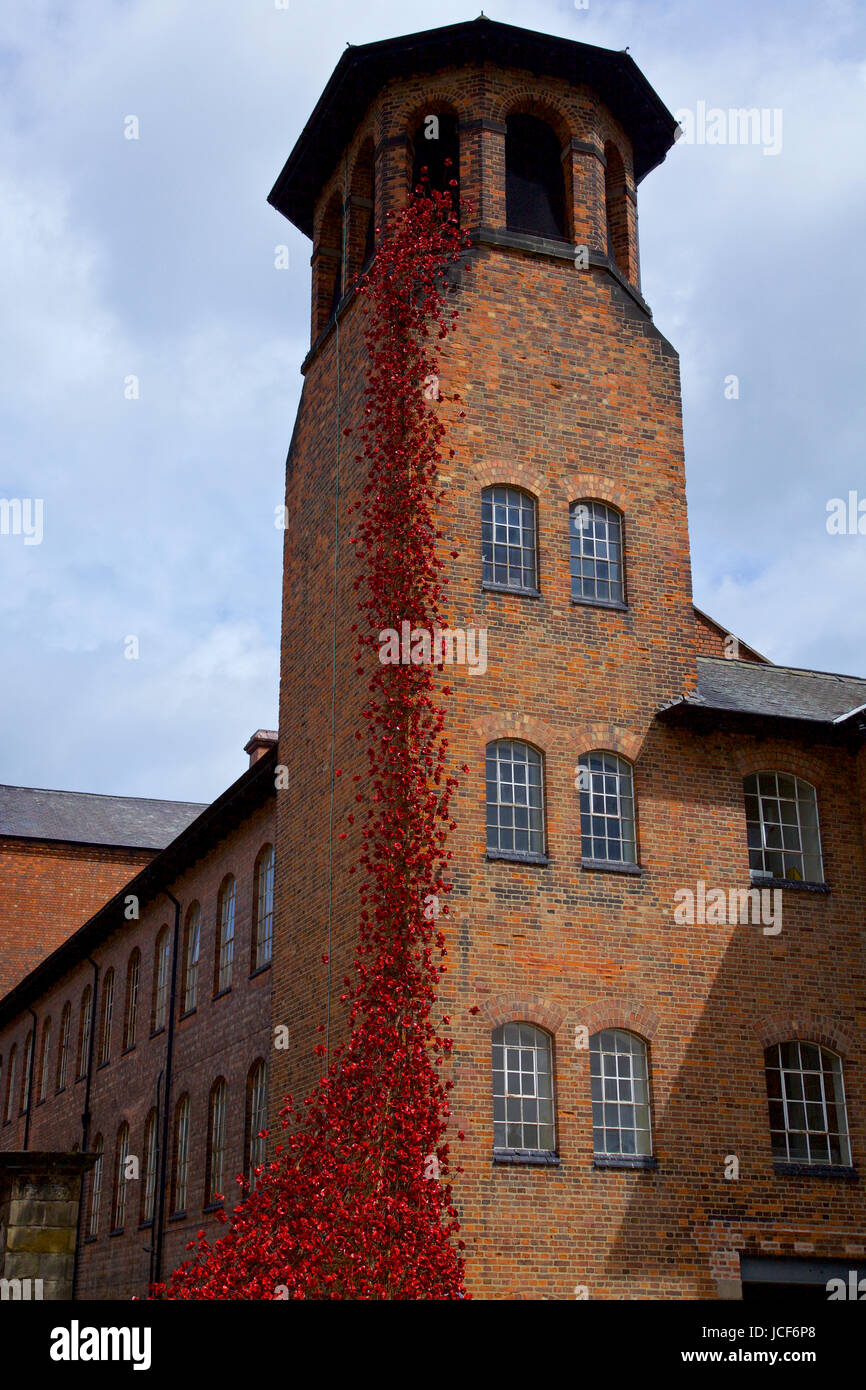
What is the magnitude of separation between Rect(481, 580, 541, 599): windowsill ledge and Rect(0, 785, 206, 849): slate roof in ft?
89.2

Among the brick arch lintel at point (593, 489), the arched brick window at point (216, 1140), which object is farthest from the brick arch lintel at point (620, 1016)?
the arched brick window at point (216, 1140)

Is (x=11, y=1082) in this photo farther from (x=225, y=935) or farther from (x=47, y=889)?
(x=225, y=935)

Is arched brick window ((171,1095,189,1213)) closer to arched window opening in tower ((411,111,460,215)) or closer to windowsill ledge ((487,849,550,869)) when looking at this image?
windowsill ledge ((487,849,550,869))

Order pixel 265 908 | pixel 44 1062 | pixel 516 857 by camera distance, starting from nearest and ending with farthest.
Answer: pixel 516 857 < pixel 265 908 < pixel 44 1062

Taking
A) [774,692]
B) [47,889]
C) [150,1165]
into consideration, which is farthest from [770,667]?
[47,889]

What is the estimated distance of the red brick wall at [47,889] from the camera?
4262 cm

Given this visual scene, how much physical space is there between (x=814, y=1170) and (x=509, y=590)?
25.7ft

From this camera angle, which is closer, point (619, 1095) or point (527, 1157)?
point (527, 1157)

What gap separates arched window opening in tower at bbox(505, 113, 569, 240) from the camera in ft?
71.3

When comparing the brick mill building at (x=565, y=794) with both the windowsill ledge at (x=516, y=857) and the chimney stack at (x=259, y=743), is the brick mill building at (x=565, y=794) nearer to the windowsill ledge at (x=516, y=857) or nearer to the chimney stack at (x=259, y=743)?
the windowsill ledge at (x=516, y=857)

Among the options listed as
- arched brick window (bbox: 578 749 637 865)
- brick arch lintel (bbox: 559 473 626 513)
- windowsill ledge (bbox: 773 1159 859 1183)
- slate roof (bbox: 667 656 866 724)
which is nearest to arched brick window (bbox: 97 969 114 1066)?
slate roof (bbox: 667 656 866 724)

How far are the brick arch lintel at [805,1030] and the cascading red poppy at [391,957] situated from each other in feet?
14.1

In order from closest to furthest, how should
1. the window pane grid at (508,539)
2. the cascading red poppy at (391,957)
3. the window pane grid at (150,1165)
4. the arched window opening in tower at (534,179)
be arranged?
the cascading red poppy at (391,957)
the window pane grid at (508,539)
the arched window opening in tower at (534,179)
the window pane grid at (150,1165)

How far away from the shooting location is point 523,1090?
17125 mm
